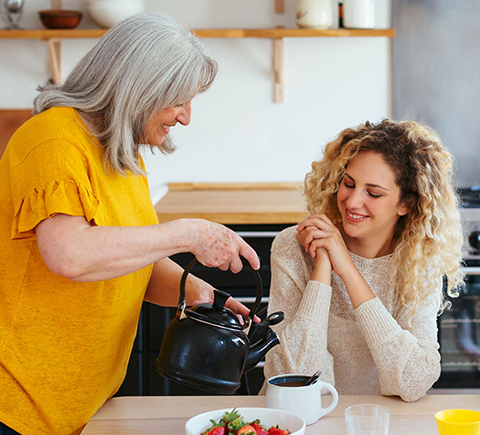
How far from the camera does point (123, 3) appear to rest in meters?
2.87

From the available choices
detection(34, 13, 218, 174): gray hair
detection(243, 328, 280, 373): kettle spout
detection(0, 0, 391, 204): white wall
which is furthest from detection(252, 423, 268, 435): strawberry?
detection(0, 0, 391, 204): white wall

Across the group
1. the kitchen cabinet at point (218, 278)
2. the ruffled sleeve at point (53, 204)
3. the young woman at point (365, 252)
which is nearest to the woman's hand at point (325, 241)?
the young woman at point (365, 252)

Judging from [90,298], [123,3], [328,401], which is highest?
[123,3]

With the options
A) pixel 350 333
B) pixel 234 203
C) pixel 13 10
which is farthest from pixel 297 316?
pixel 13 10

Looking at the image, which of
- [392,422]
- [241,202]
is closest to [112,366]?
[392,422]

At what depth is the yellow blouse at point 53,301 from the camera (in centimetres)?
107

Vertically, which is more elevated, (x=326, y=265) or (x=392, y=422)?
(x=326, y=265)

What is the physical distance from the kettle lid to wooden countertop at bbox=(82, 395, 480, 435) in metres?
0.23

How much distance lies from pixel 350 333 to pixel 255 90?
1830mm

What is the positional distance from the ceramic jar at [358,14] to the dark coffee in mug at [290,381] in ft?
7.24

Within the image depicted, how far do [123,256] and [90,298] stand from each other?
18 centimetres

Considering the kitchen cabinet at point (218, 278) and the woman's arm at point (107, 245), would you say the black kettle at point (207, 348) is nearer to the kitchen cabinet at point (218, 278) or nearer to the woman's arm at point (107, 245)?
the woman's arm at point (107, 245)

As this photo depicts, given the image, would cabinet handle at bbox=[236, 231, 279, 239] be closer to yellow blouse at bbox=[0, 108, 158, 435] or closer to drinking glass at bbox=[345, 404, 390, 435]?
yellow blouse at bbox=[0, 108, 158, 435]

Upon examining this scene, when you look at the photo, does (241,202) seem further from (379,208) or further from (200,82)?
(200,82)
